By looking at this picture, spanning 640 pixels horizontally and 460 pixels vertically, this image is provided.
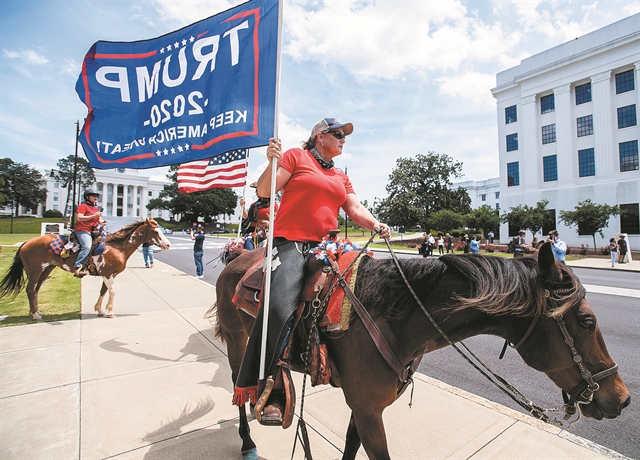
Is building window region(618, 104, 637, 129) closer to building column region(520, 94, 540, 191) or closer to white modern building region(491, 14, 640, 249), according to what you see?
white modern building region(491, 14, 640, 249)

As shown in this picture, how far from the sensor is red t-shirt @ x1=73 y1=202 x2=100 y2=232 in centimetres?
683

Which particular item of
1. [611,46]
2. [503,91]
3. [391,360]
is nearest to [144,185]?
[503,91]

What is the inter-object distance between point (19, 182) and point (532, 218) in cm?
9632

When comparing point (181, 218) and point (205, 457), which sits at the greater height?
point (181, 218)

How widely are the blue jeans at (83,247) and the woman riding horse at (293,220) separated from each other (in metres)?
6.45

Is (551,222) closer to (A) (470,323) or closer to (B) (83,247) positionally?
(A) (470,323)

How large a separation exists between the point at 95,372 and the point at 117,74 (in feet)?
12.0

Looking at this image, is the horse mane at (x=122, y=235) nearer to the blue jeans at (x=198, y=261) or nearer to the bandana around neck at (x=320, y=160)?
the blue jeans at (x=198, y=261)

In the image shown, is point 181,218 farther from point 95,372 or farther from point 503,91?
point 95,372

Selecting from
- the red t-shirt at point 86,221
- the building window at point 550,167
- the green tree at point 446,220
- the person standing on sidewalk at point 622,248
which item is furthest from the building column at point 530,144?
the red t-shirt at point 86,221

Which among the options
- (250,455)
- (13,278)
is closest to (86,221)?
(13,278)

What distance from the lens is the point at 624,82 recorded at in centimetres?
3131

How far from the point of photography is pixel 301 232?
7.51 feet

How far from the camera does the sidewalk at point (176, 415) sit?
2727 mm
